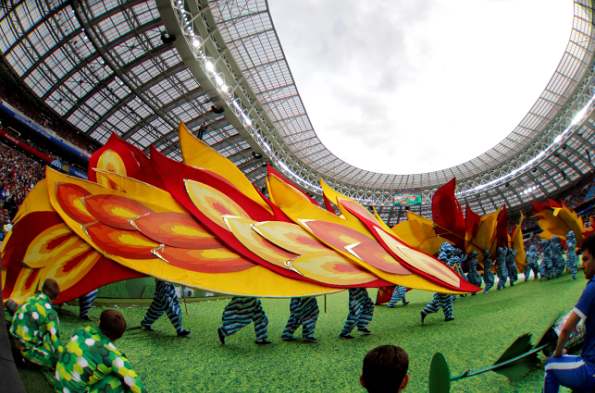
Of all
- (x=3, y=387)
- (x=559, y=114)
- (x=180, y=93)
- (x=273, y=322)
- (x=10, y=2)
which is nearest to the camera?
(x=3, y=387)

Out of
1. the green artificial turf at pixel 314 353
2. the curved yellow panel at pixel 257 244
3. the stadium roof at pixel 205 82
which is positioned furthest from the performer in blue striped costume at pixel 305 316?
the stadium roof at pixel 205 82

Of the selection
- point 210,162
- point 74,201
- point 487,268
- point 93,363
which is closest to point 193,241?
point 210,162

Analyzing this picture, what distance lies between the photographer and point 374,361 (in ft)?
3.97

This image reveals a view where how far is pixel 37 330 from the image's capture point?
2.55m

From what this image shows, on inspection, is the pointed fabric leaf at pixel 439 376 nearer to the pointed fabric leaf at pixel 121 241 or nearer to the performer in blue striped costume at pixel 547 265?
the pointed fabric leaf at pixel 121 241

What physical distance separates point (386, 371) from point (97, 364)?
5.04 ft

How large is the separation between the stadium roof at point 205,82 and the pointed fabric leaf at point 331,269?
9679 millimetres

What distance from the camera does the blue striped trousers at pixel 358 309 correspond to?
374 cm

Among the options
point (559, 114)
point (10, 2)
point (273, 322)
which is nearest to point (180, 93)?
point (10, 2)

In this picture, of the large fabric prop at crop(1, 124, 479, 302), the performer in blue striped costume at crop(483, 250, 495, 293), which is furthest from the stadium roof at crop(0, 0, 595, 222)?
the performer in blue striped costume at crop(483, 250, 495, 293)

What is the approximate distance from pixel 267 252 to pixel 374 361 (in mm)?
2361

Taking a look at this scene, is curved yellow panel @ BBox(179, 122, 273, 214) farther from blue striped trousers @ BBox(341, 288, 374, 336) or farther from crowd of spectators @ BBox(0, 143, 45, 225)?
crowd of spectators @ BBox(0, 143, 45, 225)

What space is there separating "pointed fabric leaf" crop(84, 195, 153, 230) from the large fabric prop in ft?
0.04

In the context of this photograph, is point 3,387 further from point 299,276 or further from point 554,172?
point 554,172
